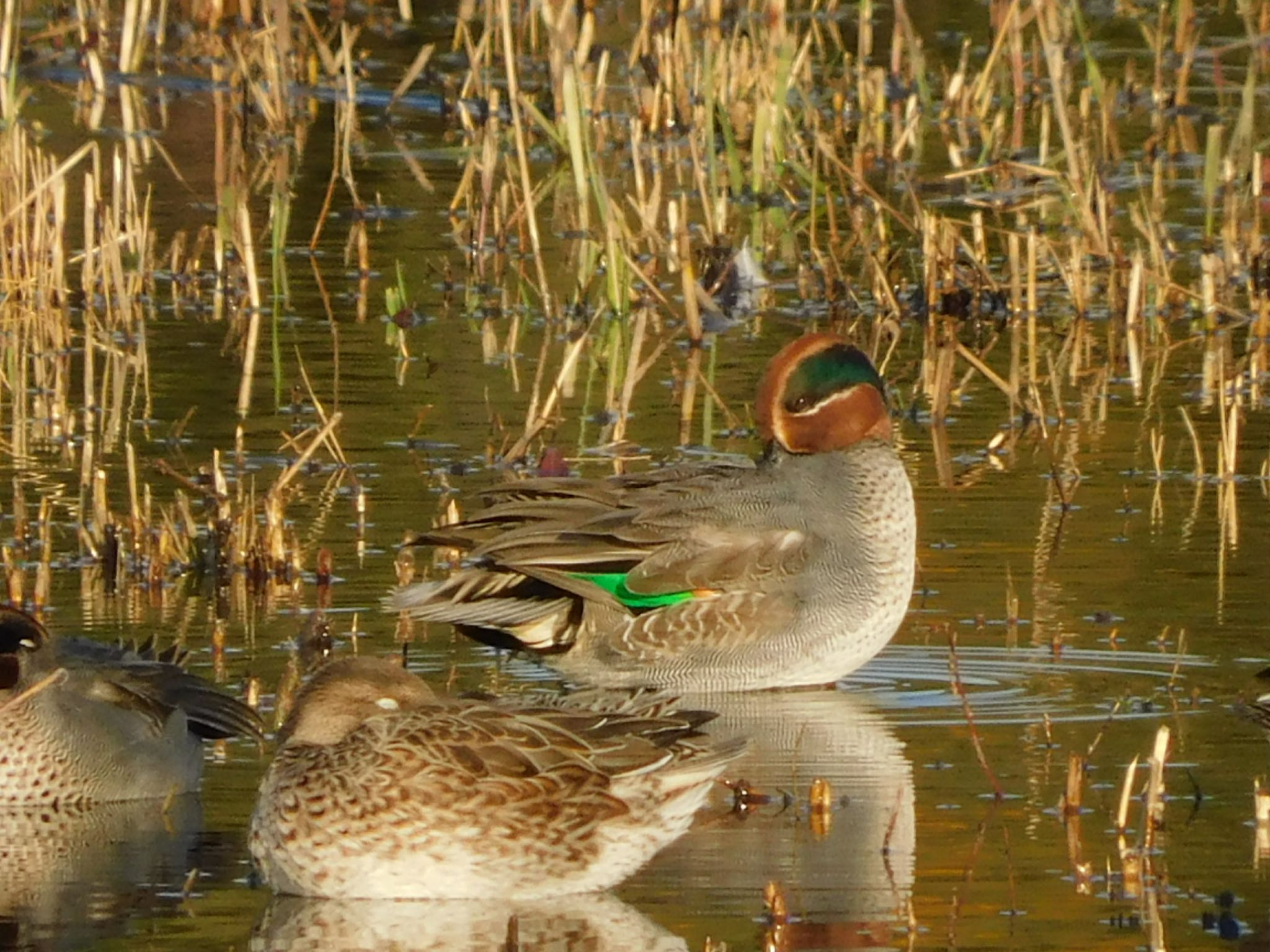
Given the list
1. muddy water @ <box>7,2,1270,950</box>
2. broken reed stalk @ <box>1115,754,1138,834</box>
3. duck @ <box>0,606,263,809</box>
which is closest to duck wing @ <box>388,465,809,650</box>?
muddy water @ <box>7,2,1270,950</box>

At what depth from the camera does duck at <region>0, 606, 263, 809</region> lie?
740 cm

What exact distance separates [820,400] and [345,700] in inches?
105

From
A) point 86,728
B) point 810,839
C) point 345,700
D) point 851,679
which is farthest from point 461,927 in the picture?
point 851,679

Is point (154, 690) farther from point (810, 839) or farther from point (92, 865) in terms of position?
point (810, 839)

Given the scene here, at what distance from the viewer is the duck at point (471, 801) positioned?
657 cm

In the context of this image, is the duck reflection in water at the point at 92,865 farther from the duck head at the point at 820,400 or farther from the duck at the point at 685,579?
the duck head at the point at 820,400

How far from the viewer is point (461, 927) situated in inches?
253

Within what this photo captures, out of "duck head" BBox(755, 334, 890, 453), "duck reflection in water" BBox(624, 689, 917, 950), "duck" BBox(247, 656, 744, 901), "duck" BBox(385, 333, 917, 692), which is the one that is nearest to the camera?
"duck reflection in water" BBox(624, 689, 917, 950)

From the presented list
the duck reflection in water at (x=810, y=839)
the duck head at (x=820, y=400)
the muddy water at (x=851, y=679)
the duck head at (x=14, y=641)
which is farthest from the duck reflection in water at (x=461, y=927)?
the duck head at (x=820, y=400)

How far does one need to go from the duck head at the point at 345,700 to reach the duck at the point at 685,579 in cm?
173

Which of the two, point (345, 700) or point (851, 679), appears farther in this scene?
point (851, 679)

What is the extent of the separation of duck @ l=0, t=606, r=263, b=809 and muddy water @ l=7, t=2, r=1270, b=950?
0.10 metres

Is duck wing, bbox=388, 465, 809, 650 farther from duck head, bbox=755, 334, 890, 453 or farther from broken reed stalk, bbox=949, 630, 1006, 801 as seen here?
broken reed stalk, bbox=949, 630, 1006, 801

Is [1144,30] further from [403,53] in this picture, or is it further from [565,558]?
[565,558]
